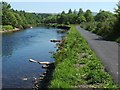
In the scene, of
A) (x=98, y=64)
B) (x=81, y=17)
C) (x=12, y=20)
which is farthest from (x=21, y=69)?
(x=81, y=17)

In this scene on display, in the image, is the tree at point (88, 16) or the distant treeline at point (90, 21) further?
the tree at point (88, 16)

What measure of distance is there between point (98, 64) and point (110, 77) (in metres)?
4.24

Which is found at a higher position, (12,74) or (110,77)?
(110,77)

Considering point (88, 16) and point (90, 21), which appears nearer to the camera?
point (90, 21)

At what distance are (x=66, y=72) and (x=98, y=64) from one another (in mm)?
3592

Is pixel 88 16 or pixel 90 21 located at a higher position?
pixel 88 16

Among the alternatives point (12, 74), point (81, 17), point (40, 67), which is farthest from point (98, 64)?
point (81, 17)

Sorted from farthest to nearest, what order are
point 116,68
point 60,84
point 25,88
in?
1. point 25,88
2. point 116,68
3. point 60,84

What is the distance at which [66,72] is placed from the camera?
19672mm

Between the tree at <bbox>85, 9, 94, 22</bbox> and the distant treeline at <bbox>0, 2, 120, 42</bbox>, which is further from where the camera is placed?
the tree at <bbox>85, 9, 94, 22</bbox>

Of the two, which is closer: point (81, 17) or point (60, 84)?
point (60, 84)

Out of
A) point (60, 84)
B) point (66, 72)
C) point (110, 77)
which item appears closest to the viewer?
point (60, 84)

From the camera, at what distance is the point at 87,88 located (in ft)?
54.1

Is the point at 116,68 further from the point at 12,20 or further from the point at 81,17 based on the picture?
the point at 81,17
